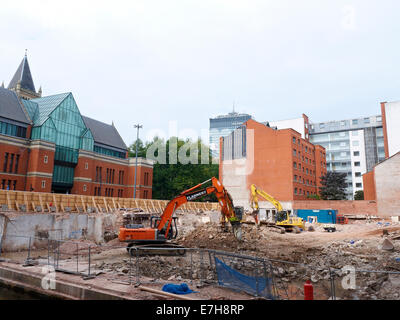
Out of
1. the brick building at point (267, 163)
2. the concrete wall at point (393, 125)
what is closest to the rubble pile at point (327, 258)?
the brick building at point (267, 163)

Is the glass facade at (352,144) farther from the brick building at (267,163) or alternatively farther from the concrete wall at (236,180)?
the concrete wall at (236,180)

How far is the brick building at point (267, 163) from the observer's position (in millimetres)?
59156

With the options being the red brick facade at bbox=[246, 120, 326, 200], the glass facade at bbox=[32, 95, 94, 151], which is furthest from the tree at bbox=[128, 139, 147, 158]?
the red brick facade at bbox=[246, 120, 326, 200]

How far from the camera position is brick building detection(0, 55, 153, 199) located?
45406 mm

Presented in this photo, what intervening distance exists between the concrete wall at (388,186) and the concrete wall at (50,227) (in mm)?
39339

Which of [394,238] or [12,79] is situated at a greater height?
[12,79]

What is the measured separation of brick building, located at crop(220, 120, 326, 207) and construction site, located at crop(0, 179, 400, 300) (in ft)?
72.5

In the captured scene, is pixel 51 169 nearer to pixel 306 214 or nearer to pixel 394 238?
pixel 306 214

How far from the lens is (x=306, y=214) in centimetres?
5122

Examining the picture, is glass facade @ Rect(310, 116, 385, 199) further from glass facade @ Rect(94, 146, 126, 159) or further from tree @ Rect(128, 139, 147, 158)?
glass facade @ Rect(94, 146, 126, 159)

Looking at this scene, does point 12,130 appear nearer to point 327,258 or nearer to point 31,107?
point 31,107
